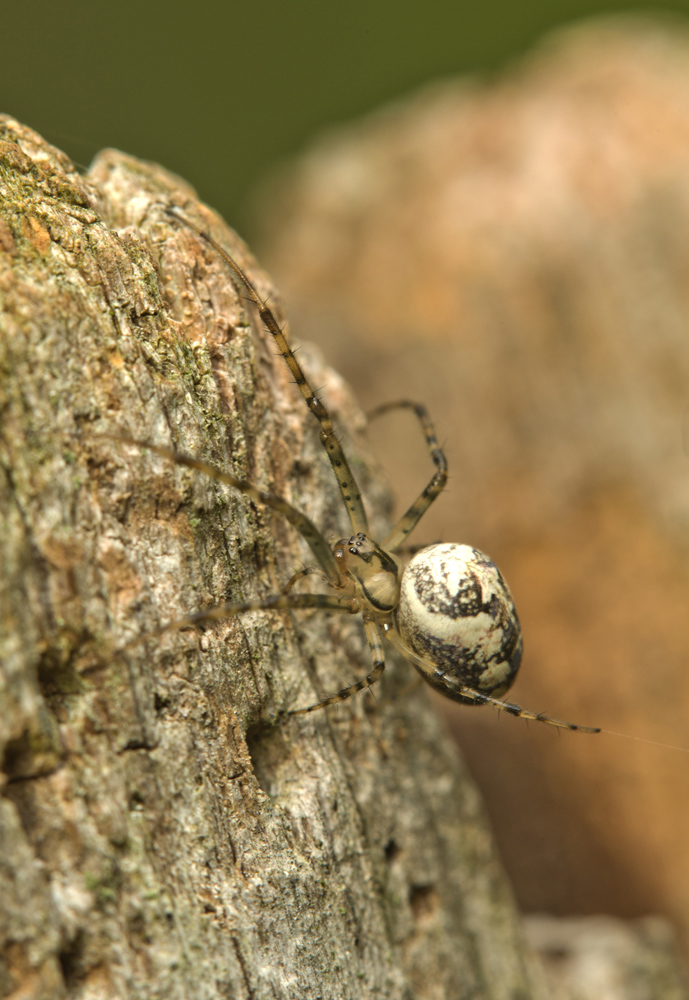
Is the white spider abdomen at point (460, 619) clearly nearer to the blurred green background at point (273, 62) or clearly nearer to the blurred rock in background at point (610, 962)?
the blurred rock in background at point (610, 962)

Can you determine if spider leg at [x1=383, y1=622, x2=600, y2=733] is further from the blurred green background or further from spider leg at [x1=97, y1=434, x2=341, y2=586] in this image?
the blurred green background

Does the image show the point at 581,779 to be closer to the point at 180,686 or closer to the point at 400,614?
the point at 400,614

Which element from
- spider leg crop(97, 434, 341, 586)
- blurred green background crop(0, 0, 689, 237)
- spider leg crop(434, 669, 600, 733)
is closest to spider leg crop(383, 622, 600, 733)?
spider leg crop(434, 669, 600, 733)

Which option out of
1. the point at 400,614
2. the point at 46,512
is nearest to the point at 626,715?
the point at 400,614

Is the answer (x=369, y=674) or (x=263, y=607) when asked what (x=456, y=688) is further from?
(x=263, y=607)

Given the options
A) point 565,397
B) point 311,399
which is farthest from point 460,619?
point 565,397
